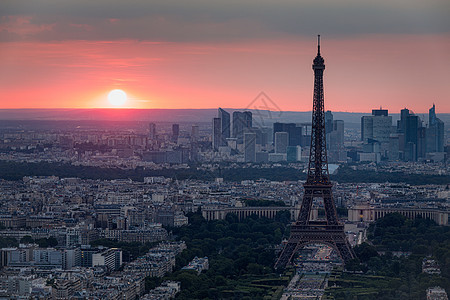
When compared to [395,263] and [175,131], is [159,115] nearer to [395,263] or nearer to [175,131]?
[175,131]

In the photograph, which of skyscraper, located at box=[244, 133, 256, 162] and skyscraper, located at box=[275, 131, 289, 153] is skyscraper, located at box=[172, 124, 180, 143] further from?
skyscraper, located at box=[244, 133, 256, 162]

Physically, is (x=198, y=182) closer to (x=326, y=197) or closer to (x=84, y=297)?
(x=326, y=197)

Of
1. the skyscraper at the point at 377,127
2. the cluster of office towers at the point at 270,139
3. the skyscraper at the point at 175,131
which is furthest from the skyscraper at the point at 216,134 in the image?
the skyscraper at the point at 175,131

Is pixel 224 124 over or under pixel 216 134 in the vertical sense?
over

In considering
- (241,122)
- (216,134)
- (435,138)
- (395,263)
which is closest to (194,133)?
(216,134)

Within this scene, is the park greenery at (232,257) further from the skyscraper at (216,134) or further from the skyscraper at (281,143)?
the skyscraper at (281,143)
